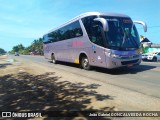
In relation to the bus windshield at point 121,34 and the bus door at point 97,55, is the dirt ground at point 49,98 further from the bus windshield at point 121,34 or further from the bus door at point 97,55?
the bus windshield at point 121,34

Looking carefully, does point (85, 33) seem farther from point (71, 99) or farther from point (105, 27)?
point (71, 99)

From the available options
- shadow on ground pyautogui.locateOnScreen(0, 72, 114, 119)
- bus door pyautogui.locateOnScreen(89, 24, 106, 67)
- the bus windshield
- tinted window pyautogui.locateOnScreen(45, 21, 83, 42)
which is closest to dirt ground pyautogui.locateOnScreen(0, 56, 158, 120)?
shadow on ground pyautogui.locateOnScreen(0, 72, 114, 119)

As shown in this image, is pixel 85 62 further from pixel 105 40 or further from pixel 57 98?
pixel 57 98

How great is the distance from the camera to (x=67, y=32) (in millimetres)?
17562

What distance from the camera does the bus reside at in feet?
39.0

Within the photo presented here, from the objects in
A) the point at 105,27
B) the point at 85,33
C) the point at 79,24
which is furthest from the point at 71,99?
the point at 79,24

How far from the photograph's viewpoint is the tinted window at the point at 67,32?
49.8ft

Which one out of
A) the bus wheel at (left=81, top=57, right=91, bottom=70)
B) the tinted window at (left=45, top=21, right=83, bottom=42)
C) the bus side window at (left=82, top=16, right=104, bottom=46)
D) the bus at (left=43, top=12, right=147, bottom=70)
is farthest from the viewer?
the tinted window at (left=45, top=21, right=83, bottom=42)

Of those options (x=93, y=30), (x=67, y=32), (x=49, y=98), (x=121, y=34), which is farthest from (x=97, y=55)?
(x=49, y=98)

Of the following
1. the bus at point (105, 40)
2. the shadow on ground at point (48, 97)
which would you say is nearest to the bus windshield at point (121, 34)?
the bus at point (105, 40)

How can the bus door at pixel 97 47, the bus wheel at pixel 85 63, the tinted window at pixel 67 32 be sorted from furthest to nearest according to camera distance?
the tinted window at pixel 67 32 < the bus wheel at pixel 85 63 < the bus door at pixel 97 47

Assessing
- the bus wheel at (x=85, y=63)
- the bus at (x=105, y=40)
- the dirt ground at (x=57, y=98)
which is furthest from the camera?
the bus wheel at (x=85, y=63)

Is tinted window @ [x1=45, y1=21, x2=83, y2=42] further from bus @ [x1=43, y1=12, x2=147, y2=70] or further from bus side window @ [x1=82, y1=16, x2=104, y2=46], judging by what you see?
bus side window @ [x1=82, y1=16, x2=104, y2=46]

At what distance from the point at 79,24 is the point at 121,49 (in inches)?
158
